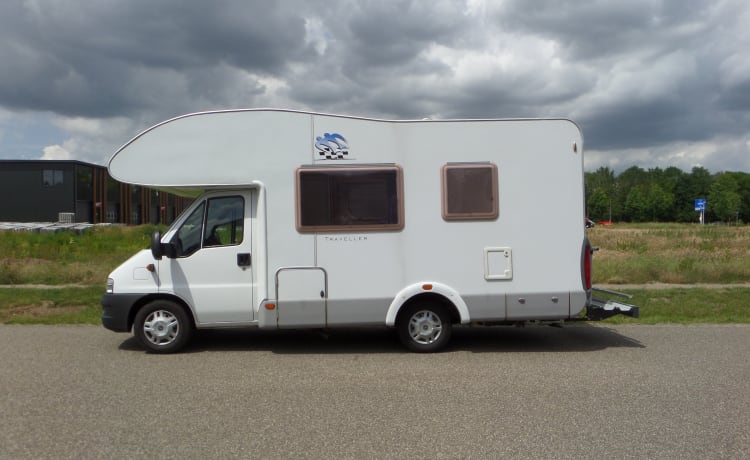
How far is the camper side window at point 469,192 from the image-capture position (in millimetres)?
7754

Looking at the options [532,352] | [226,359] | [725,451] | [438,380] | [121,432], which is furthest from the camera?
[532,352]

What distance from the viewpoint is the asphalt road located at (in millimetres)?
4625

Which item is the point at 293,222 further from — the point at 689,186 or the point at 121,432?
the point at 689,186

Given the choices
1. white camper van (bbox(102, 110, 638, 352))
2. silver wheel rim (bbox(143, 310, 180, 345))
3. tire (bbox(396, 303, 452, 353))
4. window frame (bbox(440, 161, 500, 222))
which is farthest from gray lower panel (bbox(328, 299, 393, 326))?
silver wheel rim (bbox(143, 310, 180, 345))

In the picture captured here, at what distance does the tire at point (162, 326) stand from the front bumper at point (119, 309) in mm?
135

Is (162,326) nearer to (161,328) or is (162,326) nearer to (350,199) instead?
(161,328)

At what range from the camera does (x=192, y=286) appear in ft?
25.3

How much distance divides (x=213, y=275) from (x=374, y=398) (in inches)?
116

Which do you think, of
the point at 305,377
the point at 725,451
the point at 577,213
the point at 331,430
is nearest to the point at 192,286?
the point at 305,377

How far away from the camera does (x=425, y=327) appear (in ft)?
25.8

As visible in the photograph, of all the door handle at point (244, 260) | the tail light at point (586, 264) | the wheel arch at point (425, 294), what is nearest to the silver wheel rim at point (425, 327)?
the wheel arch at point (425, 294)

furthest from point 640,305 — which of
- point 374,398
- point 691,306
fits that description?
point 374,398

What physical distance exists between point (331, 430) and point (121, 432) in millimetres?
1660

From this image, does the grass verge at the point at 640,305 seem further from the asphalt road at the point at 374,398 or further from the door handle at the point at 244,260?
the door handle at the point at 244,260
